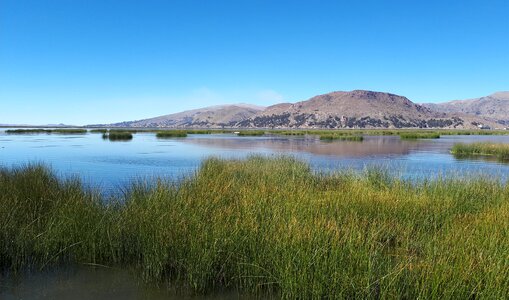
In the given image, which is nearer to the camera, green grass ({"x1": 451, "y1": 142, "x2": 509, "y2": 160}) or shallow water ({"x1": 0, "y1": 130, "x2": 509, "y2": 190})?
shallow water ({"x1": 0, "y1": 130, "x2": 509, "y2": 190})

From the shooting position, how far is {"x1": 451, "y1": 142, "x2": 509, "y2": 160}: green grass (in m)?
39.1

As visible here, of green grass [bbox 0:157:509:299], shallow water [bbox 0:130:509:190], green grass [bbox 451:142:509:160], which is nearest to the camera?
green grass [bbox 0:157:509:299]

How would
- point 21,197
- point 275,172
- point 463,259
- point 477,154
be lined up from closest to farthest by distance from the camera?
point 463,259, point 21,197, point 275,172, point 477,154

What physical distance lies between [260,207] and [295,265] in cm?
287

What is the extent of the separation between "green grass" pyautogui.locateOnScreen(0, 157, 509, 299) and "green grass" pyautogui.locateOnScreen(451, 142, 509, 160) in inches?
1314

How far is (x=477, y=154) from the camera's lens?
134 feet

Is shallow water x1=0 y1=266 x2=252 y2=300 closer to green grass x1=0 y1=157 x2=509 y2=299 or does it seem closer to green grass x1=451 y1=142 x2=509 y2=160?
green grass x1=0 y1=157 x2=509 y2=299

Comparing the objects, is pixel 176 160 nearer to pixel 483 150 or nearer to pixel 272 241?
pixel 272 241

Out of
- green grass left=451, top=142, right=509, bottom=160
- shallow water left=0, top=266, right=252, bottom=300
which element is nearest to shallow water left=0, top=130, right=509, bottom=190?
green grass left=451, top=142, right=509, bottom=160

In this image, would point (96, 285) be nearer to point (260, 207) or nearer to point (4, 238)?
point (4, 238)

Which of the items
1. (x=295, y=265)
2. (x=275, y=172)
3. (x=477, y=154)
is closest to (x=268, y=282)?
(x=295, y=265)

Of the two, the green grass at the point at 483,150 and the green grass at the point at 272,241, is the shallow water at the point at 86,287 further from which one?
the green grass at the point at 483,150

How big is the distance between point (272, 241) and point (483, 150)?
141ft

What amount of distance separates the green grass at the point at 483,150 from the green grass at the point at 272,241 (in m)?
33.4
